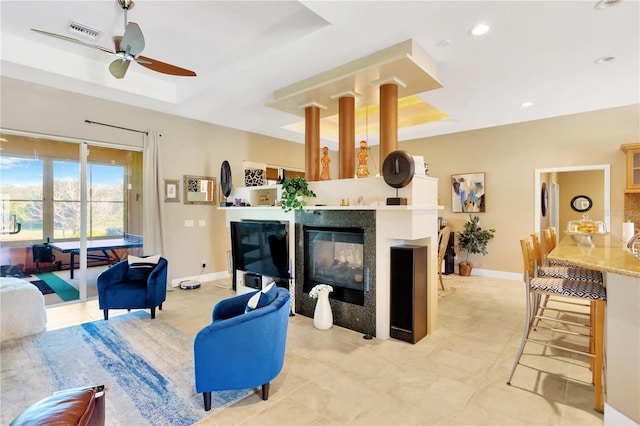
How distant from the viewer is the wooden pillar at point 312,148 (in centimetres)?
413

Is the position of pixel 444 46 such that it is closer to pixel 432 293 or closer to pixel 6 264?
pixel 432 293

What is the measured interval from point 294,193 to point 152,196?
107 inches

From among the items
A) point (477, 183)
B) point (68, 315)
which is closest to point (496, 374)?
point (477, 183)

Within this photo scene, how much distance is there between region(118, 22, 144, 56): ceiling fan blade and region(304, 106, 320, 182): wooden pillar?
2125mm

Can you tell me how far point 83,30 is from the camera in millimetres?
3275

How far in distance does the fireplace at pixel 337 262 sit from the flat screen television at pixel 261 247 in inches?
14.3

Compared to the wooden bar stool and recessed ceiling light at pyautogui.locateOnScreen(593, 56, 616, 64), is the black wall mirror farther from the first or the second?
the wooden bar stool

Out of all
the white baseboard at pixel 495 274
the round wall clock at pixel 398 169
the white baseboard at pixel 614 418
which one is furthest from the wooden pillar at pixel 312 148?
the white baseboard at pixel 495 274

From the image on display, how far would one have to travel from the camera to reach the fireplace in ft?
11.2

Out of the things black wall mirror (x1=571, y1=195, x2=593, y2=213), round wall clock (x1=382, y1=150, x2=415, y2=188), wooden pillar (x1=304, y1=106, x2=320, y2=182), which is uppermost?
wooden pillar (x1=304, y1=106, x2=320, y2=182)

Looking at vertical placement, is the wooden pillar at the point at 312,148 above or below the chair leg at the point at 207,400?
above

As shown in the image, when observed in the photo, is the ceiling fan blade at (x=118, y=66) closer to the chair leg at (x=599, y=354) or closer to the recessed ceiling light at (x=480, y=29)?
the recessed ceiling light at (x=480, y=29)

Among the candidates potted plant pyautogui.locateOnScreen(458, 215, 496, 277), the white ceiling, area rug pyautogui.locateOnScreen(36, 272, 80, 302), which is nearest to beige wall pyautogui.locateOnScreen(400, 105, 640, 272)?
potted plant pyautogui.locateOnScreen(458, 215, 496, 277)

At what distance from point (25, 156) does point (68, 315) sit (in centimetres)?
222
